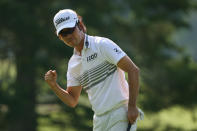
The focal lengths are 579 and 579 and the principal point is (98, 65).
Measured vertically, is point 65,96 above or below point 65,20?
below

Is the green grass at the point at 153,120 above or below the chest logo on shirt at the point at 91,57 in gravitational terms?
below

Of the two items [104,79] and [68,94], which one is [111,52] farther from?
[68,94]

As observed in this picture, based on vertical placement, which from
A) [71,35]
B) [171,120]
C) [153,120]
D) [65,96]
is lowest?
[171,120]

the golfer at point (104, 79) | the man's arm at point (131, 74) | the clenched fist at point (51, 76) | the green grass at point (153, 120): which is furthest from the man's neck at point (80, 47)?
the green grass at point (153, 120)

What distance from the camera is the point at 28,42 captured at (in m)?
17.5

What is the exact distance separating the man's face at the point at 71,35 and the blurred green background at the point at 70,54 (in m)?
11.7

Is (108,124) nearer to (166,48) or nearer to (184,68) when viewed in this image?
(184,68)

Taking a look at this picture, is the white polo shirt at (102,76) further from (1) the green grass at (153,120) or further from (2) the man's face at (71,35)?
(1) the green grass at (153,120)

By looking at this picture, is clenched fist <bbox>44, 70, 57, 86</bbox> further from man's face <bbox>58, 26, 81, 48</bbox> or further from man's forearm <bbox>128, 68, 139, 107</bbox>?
man's forearm <bbox>128, 68, 139, 107</bbox>

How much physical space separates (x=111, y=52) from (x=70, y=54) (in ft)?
42.7

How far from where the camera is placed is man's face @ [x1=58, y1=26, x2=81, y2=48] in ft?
14.0

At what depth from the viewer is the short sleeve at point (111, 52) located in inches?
163

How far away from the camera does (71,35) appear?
428 centimetres

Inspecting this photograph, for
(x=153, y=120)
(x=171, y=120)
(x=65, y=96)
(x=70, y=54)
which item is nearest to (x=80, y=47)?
(x=65, y=96)
